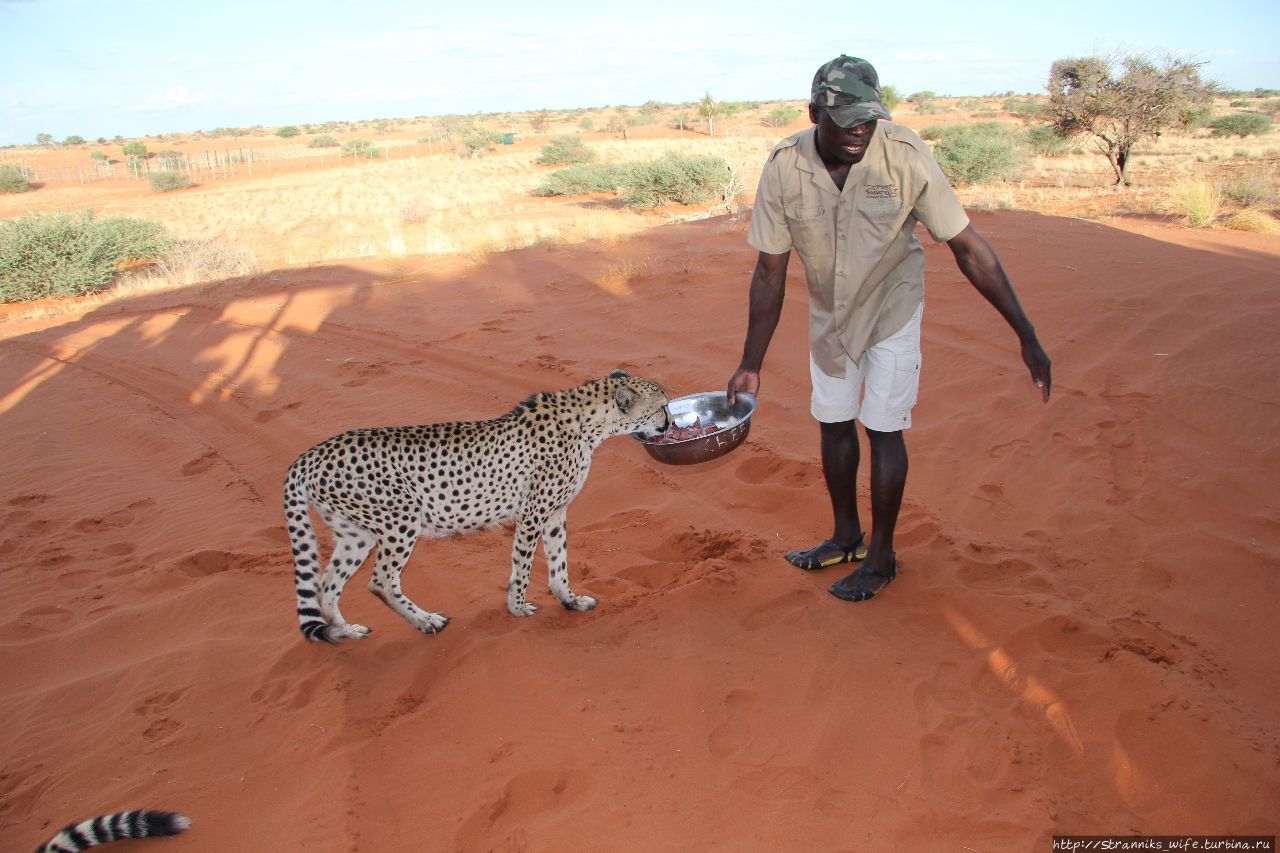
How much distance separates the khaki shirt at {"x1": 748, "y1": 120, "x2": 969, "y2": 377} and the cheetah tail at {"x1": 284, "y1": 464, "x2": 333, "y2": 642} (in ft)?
8.97

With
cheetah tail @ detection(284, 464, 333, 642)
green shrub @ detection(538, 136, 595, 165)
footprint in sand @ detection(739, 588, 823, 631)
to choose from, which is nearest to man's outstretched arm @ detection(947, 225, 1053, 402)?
footprint in sand @ detection(739, 588, 823, 631)

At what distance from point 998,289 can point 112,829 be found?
427cm

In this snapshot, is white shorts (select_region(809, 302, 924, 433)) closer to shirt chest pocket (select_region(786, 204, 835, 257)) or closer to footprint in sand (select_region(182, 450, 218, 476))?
shirt chest pocket (select_region(786, 204, 835, 257))

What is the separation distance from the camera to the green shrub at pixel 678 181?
22.9m

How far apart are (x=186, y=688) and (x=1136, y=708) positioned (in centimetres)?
441

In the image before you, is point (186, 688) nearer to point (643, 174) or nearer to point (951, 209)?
point (951, 209)

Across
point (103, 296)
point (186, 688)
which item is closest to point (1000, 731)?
point (186, 688)

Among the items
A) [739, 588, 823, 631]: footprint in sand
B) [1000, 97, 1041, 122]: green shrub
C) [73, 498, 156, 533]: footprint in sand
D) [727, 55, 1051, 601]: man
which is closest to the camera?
[727, 55, 1051, 601]: man

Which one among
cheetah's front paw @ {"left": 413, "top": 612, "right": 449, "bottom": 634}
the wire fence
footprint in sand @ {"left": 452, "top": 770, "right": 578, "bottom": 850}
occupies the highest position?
the wire fence

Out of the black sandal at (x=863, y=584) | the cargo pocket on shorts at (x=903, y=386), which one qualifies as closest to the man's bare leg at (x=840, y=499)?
the black sandal at (x=863, y=584)

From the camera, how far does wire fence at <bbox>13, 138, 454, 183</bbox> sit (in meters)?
45.9

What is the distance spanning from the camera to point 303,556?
4.28 meters

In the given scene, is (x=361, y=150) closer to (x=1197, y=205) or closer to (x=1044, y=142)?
(x=1044, y=142)

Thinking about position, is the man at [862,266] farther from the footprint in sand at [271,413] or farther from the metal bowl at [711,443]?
the footprint in sand at [271,413]
